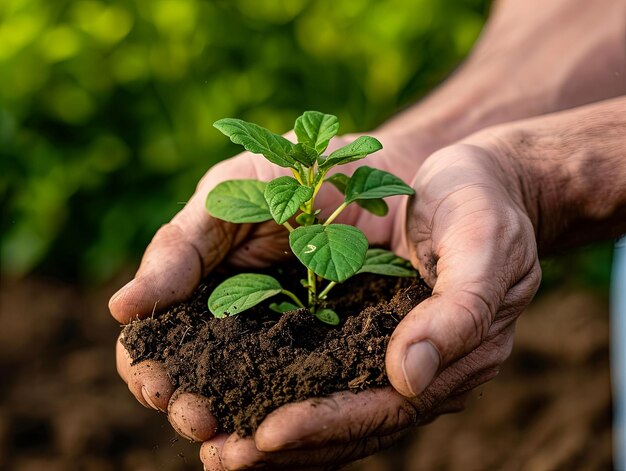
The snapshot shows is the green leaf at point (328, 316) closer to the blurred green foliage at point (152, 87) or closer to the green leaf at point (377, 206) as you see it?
the green leaf at point (377, 206)

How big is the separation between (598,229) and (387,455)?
5.23 ft

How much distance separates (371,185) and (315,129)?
0.62 feet

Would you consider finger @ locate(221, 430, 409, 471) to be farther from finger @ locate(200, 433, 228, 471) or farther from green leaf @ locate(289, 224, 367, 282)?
green leaf @ locate(289, 224, 367, 282)

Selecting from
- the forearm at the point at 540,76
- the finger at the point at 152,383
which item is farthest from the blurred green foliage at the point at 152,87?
the finger at the point at 152,383

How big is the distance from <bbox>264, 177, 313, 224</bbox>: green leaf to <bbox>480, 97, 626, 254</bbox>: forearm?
65 cm

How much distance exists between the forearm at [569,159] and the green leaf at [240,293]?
733 millimetres

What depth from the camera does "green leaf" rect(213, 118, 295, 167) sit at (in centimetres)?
171

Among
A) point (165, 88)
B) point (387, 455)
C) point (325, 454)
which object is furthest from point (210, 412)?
point (165, 88)

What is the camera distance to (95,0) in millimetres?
3709

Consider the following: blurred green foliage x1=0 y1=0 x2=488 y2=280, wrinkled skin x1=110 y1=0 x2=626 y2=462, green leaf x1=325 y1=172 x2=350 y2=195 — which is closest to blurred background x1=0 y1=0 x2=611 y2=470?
→ blurred green foliage x1=0 y1=0 x2=488 y2=280

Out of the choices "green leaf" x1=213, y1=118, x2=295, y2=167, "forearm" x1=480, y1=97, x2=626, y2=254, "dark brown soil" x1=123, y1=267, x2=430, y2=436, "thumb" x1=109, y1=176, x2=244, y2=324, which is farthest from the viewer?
"forearm" x1=480, y1=97, x2=626, y2=254

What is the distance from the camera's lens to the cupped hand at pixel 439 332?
59.6 inches

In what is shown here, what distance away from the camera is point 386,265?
74.8 inches

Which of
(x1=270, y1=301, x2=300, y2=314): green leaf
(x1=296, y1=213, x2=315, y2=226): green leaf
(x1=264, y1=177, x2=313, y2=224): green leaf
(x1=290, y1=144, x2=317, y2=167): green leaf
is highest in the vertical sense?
(x1=290, y1=144, x2=317, y2=167): green leaf
